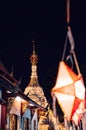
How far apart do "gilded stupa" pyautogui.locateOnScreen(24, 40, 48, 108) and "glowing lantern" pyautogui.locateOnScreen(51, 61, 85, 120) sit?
26.5m

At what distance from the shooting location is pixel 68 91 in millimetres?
9031

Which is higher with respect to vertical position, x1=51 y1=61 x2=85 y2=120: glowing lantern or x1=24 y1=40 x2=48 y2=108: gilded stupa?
x1=24 y1=40 x2=48 y2=108: gilded stupa

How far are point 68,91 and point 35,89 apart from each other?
1198 inches

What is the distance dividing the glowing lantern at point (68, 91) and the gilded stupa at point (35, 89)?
2647 centimetres

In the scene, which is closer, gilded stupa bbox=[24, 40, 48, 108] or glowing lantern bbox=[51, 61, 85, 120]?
glowing lantern bbox=[51, 61, 85, 120]

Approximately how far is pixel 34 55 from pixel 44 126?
397 inches

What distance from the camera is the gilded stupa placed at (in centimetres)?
3765

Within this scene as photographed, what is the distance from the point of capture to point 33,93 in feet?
126

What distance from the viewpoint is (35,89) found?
39344 millimetres

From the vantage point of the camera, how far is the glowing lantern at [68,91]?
884 cm

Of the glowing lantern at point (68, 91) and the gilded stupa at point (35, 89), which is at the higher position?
the gilded stupa at point (35, 89)

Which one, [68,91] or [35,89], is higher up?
[35,89]

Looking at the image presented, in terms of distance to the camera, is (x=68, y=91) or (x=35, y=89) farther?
(x=35, y=89)

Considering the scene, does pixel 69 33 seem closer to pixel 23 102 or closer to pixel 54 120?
pixel 23 102
